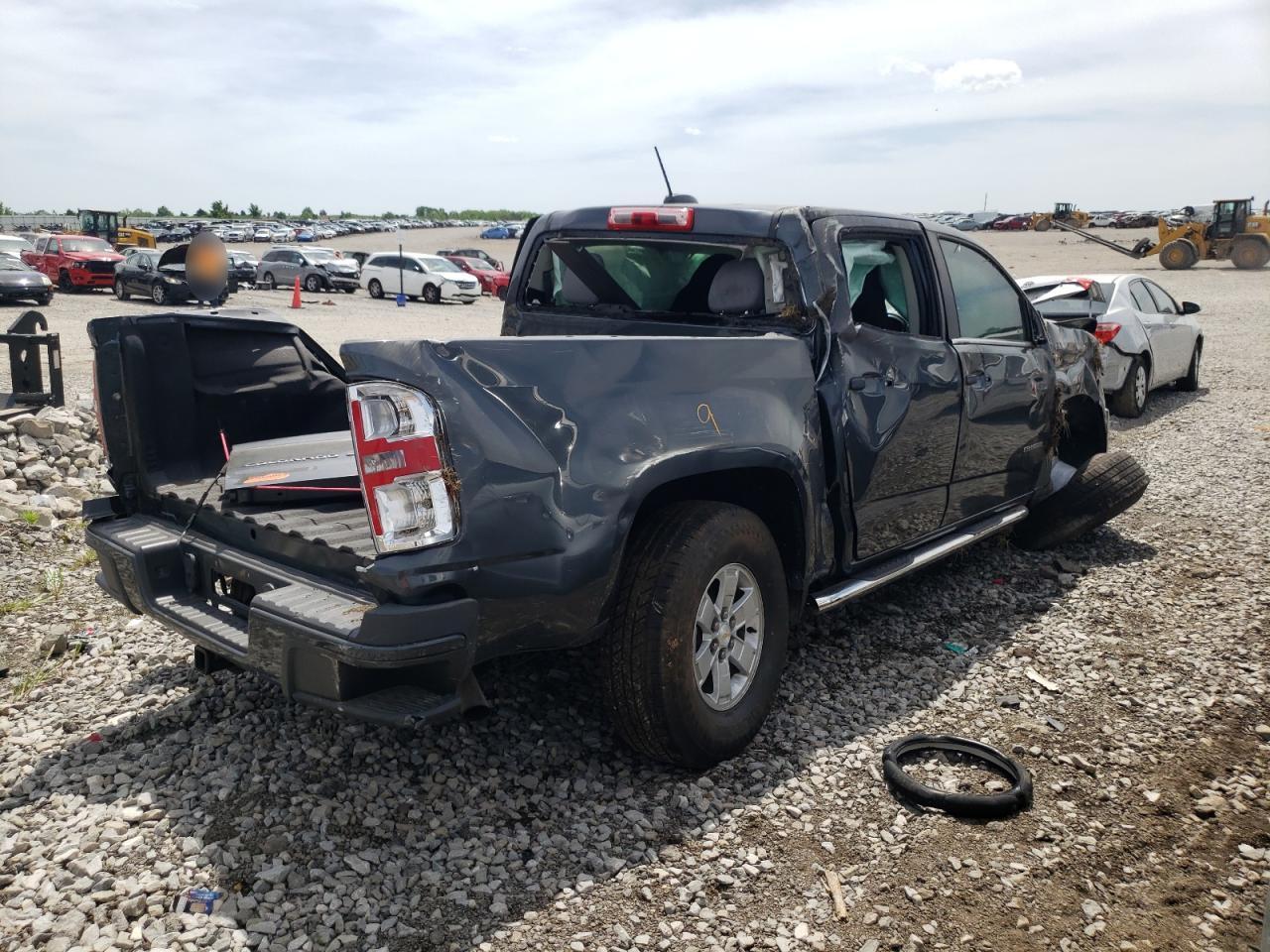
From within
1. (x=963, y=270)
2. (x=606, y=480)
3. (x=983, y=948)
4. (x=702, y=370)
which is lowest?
(x=983, y=948)

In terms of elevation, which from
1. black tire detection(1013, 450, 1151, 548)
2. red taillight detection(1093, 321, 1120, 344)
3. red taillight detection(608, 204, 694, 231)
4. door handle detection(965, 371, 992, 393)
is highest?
red taillight detection(608, 204, 694, 231)

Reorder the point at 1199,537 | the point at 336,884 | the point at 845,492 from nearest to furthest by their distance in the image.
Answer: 1. the point at 336,884
2. the point at 845,492
3. the point at 1199,537

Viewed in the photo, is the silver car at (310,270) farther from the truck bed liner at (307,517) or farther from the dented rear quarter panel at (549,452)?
the dented rear quarter panel at (549,452)

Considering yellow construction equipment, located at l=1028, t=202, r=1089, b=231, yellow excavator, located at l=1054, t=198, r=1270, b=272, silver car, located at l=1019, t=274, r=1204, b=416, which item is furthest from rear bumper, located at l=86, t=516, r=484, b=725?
yellow construction equipment, located at l=1028, t=202, r=1089, b=231

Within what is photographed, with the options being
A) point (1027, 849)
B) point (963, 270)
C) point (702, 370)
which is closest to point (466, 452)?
point (702, 370)

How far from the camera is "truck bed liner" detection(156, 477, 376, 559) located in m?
3.12

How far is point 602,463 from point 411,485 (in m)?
0.57

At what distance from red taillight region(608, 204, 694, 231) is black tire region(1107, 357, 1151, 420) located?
8.56 metres

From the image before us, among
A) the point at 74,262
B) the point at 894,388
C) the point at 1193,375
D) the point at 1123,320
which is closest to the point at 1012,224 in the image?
the point at 74,262

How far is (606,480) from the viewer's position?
296 centimetres

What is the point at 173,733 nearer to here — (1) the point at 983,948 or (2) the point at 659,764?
(2) the point at 659,764

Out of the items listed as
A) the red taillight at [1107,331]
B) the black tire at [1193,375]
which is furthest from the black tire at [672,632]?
the black tire at [1193,375]

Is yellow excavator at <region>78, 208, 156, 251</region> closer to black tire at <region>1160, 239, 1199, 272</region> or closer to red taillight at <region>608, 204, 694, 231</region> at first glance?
black tire at <region>1160, 239, 1199, 272</region>

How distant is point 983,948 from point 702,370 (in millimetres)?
1879
